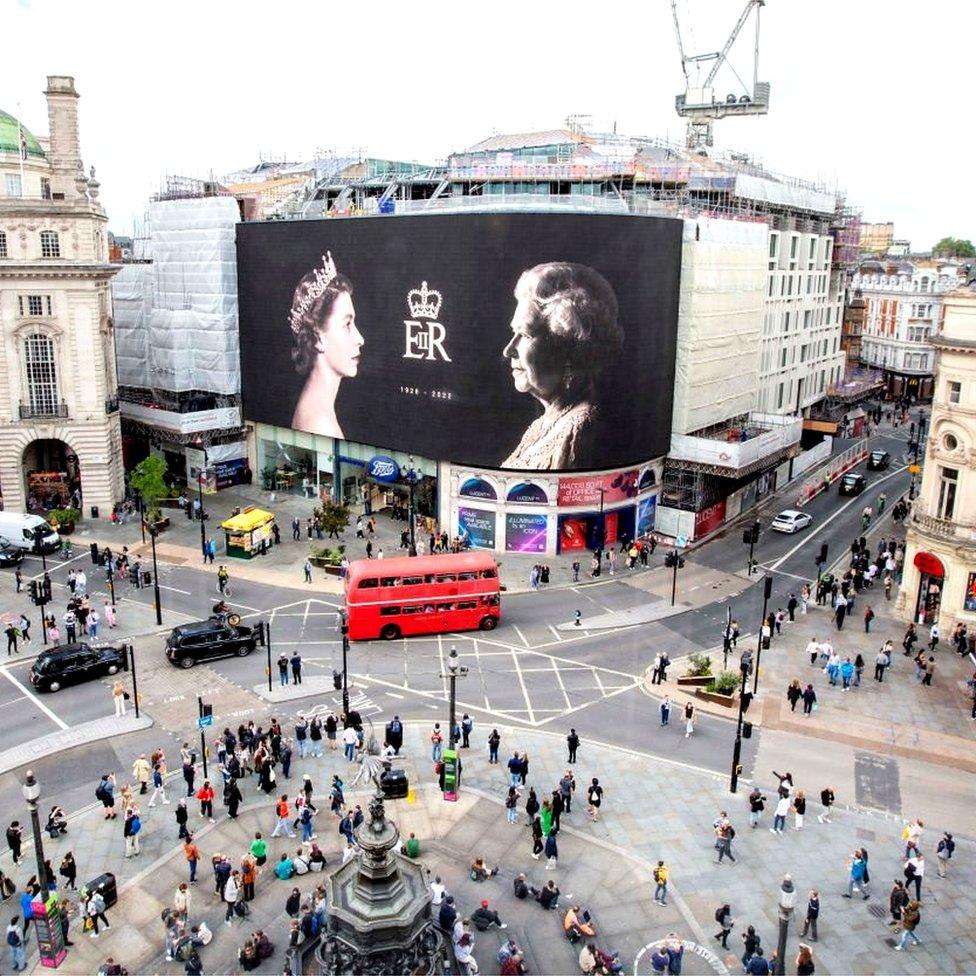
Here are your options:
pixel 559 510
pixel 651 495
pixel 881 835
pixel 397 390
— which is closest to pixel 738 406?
pixel 651 495

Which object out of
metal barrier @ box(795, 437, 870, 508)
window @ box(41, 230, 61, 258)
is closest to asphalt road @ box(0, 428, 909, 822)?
metal barrier @ box(795, 437, 870, 508)

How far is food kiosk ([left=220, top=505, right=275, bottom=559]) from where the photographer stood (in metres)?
55.6

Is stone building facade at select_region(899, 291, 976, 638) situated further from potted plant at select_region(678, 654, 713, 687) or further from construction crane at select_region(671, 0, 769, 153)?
construction crane at select_region(671, 0, 769, 153)

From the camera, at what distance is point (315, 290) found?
62.2 m

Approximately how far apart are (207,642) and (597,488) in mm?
24849

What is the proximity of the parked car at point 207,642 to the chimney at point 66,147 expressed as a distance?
32.6 metres

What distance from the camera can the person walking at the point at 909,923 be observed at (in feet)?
81.7

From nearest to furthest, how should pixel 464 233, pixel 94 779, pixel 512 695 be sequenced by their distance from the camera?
1. pixel 94 779
2. pixel 512 695
3. pixel 464 233

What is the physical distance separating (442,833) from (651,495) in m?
34.4

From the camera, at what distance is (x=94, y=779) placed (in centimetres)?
3278

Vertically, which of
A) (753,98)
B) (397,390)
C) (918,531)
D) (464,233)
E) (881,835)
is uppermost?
(753,98)

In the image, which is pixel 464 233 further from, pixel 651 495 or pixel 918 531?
pixel 918 531

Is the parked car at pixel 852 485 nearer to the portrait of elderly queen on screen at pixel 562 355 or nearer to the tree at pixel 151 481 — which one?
the portrait of elderly queen on screen at pixel 562 355

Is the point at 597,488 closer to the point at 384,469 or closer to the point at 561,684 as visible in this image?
the point at 384,469
